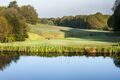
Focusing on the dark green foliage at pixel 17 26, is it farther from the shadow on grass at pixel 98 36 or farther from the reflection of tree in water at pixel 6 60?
the reflection of tree in water at pixel 6 60

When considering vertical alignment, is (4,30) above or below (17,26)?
below

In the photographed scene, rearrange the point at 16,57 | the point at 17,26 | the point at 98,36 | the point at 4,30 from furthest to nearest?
the point at 98,36 < the point at 17,26 < the point at 4,30 < the point at 16,57

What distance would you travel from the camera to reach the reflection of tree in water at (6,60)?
56097mm

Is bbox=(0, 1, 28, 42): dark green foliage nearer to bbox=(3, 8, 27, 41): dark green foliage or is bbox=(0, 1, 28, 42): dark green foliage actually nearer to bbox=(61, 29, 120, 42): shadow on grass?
bbox=(3, 8, 27, 41): dark green foliage

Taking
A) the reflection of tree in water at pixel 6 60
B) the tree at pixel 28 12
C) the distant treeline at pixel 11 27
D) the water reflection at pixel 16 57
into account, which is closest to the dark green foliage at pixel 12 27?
the distant treeline at pixel 11 27

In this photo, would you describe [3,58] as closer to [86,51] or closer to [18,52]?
[18,52]

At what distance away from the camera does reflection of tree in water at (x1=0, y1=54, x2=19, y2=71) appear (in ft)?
184

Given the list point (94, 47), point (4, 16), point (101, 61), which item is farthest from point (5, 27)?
point (101, 61)

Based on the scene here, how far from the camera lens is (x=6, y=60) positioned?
205 ft

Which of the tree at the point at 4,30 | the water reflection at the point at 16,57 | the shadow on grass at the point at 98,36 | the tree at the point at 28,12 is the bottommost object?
the shadow on grass at the point at 98,36

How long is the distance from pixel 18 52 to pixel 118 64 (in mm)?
23452

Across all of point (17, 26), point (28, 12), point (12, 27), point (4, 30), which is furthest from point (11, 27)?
point (28, 12)

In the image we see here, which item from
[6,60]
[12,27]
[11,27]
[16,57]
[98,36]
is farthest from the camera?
[98,36]

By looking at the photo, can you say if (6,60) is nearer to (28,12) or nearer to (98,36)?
(98,36)
